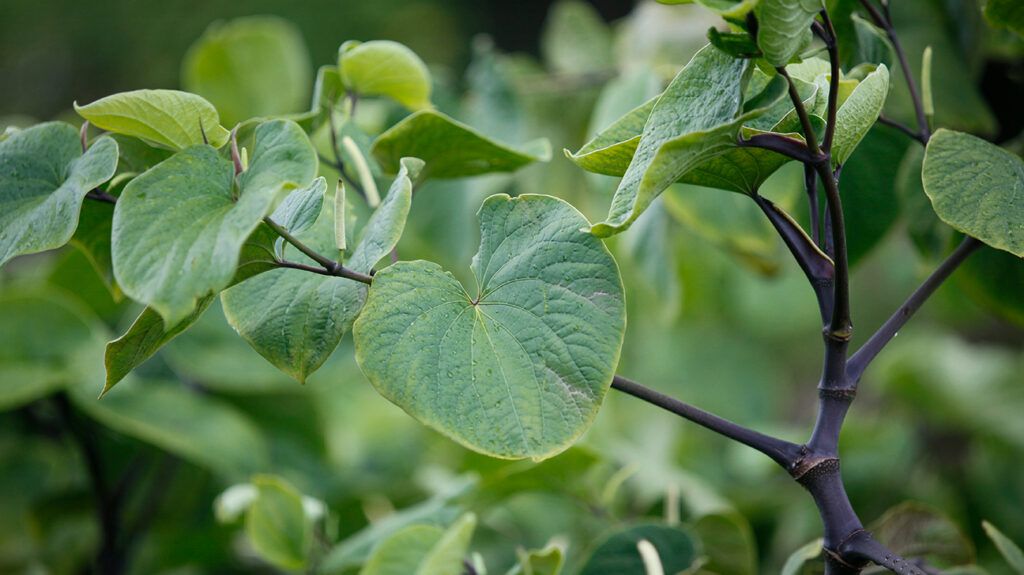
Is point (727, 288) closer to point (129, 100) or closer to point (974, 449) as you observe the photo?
point (974, 449)

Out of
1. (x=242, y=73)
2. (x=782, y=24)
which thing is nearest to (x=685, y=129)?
(x=782, y=24)

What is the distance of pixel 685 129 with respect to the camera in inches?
10.1

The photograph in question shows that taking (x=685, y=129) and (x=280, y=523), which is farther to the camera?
(x=280, y=523)

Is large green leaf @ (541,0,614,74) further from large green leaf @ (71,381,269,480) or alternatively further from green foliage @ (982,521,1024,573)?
green foliage @ (982,521,1024,573)

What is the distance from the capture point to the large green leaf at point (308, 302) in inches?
11.0

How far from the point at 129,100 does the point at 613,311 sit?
16cm

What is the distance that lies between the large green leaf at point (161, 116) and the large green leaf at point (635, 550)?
24 cm

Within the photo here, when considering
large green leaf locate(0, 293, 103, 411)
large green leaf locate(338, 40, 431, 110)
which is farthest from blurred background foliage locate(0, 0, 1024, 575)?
large green leaf locate(338, 40, 431, 110)

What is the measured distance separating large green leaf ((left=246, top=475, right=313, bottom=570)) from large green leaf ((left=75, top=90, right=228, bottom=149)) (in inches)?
8.3

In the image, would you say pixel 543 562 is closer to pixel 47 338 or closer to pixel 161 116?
pixel 161 116

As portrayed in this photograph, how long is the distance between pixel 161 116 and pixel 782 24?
0.19 metres

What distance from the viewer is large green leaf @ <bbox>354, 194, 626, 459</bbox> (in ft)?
0.85

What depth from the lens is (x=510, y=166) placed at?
0.39m

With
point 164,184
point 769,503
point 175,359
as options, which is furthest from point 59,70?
point 164,184
